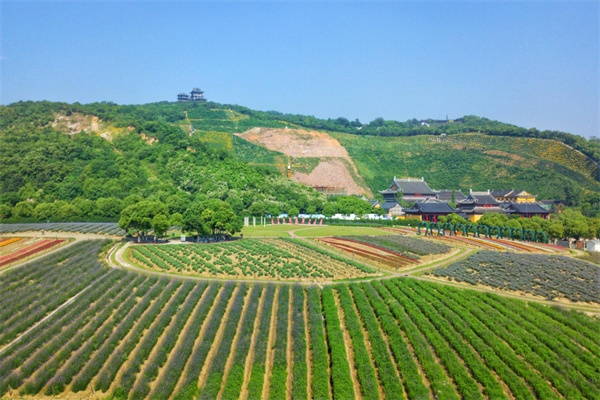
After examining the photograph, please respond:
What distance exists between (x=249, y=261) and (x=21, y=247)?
759 inches

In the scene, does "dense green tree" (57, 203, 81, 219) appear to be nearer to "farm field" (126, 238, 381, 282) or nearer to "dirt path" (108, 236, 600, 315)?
"dirt path" (108, 236, 600, 315)

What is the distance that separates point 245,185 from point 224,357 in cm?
5664

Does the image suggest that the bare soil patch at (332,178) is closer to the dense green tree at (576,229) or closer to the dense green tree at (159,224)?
the dense green tree at (576,229)

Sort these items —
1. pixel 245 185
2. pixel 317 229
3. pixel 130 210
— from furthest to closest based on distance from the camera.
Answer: pixel 245 185
pixel 317 229
pixel 130 210

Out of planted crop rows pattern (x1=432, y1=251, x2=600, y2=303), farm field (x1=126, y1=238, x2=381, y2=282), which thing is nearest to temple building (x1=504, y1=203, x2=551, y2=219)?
planted crop rows pattern (x1=432, y1=251, x2=600, y2=303)

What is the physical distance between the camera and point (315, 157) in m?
109

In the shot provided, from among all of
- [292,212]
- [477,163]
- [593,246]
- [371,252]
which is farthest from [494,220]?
[477,163]

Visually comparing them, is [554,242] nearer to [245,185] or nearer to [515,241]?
[515,241]

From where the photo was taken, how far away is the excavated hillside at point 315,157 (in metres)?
99.9

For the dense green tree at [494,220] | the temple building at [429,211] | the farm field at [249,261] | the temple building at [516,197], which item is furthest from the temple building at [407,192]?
the farm field at [249,261]

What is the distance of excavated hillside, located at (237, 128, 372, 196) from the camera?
99.9 m

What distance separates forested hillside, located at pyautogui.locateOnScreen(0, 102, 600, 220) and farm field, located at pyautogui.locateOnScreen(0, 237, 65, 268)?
597 inches

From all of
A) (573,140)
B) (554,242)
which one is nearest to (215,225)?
(554,242)

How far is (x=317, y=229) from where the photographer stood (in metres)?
61.6
